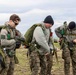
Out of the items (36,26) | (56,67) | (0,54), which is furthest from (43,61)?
(56,67)

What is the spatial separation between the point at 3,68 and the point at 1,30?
123 cm

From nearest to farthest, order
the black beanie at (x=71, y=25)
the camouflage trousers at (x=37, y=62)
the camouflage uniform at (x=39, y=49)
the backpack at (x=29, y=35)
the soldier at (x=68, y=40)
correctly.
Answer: the camouflage uniform at (x=39, y=49), the backpack at (x=29, y=35), the camouflage trousers at (x=37, y=62), the black beanie at (x=71, y=25), the soldier at (x=68, y=40)

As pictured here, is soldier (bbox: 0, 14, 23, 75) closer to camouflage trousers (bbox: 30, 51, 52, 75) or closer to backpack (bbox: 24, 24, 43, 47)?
backpack (bbox: 24, 24, 43, 47)

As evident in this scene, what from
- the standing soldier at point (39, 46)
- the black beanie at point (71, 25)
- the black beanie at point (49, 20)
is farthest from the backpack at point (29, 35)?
the black beanie at point (71, 25)

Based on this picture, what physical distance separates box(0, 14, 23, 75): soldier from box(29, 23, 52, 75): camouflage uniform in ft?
2.45

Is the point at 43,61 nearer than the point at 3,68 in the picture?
No

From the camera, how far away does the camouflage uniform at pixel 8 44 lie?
10.3 meters

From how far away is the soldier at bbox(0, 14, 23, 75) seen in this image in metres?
10.3

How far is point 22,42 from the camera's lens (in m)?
11.0

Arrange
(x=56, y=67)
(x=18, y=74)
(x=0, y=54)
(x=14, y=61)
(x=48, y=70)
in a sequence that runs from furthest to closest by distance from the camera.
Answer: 1. (x=56, y=67)
2. (x=18, y=74)
3. (x=48, y=70)
4. (x=14, y=61)
5. (x=0, y=54)

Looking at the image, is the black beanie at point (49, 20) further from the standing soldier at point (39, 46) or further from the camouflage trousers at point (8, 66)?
the camouflage trousers at point (8, 66)

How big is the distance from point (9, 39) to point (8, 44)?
224 millimetres

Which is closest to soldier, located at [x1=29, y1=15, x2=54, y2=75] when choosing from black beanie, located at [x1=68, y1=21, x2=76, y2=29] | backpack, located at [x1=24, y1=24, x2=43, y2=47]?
backpack, located at [x1=24, y1=24, x2=43, y2=47]

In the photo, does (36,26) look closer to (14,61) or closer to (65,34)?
(14,61)
